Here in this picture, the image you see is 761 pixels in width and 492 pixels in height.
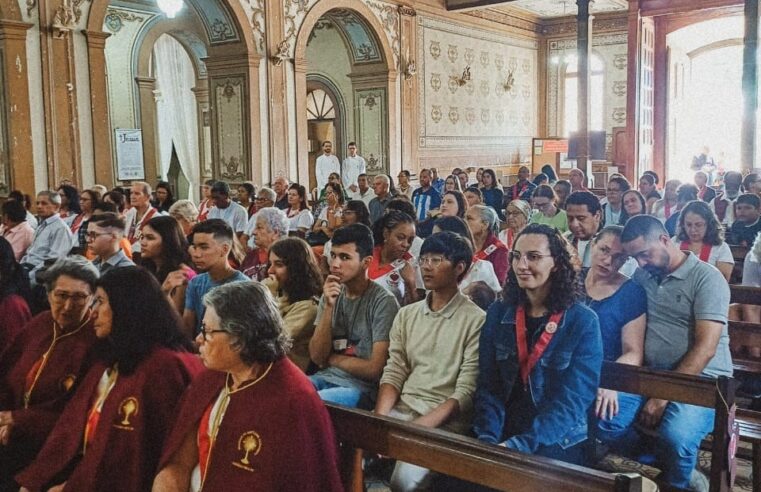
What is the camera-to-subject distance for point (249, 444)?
85.2 inches

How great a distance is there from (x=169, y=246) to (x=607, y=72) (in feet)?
50.0

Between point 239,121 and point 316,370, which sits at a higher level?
point 239,121

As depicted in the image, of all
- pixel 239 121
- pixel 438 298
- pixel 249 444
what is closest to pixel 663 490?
pixel 438 298

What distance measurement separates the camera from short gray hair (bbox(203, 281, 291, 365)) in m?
2.21

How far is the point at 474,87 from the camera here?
52.7 ft

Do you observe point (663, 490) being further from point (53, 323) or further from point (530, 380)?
point (53, 323)

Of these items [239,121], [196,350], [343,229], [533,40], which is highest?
[533,40]

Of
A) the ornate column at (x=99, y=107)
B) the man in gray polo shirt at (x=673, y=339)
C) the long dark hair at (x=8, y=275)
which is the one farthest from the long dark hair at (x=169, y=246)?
the ornate column at (x=99, y=107)

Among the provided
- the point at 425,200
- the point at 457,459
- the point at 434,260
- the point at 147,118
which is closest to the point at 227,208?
the point at 425,200

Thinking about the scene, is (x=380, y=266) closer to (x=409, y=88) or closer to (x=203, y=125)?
(x=409, y=88)

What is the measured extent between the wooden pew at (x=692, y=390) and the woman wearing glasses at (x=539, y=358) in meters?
0.22

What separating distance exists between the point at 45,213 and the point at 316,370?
404 cm

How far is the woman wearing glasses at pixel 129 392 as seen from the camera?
2479mm

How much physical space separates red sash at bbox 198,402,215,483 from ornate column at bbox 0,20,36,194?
7.01 meters
